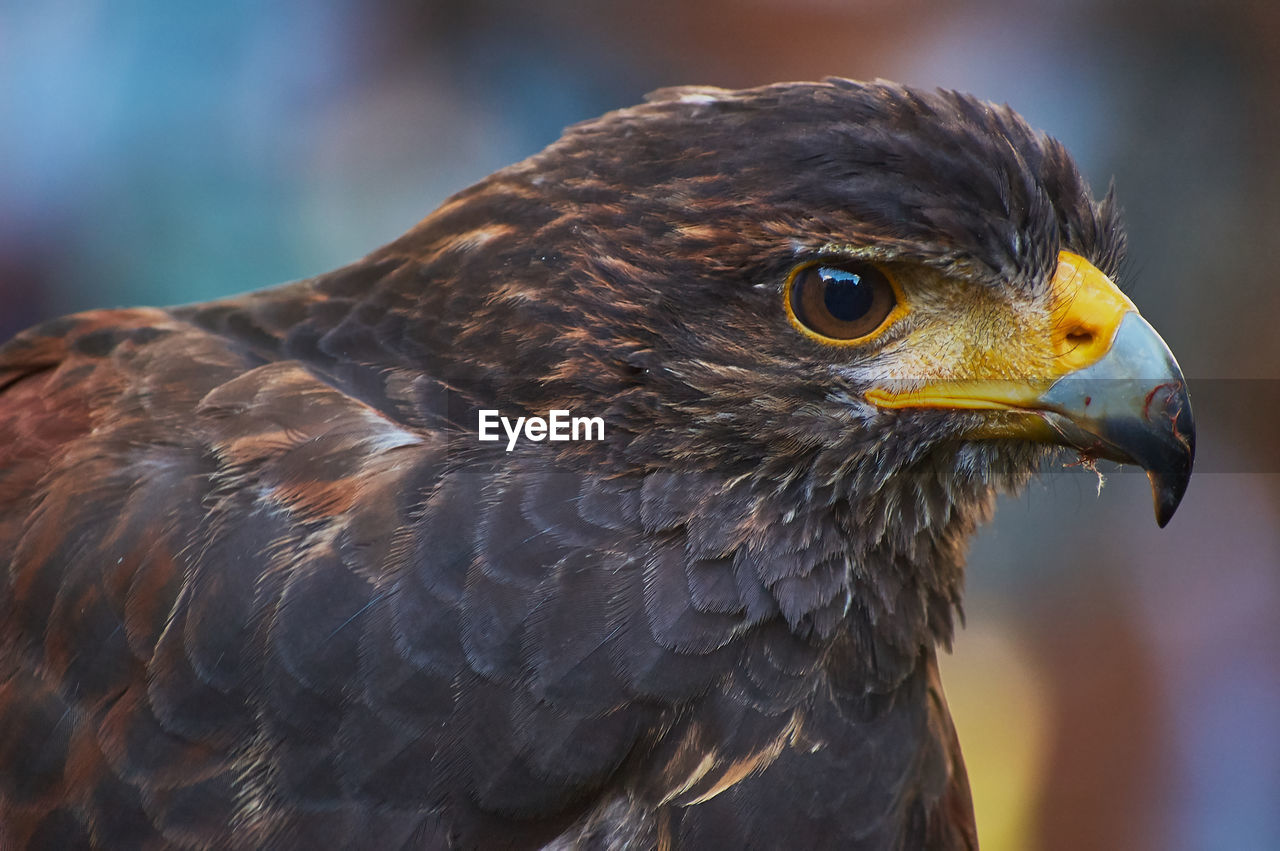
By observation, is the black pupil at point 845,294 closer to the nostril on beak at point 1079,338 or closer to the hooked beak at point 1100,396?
the hooked beak at point 1100,396

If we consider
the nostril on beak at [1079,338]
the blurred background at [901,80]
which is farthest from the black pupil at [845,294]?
the blurred background at [901,80]

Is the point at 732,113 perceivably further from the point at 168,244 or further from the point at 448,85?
the point at 168,244

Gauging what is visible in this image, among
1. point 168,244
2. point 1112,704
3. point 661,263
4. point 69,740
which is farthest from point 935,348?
point 168,244

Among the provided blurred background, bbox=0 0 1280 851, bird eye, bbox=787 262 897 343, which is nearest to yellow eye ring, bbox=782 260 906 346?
bird eye, bbox=787 262 897 343

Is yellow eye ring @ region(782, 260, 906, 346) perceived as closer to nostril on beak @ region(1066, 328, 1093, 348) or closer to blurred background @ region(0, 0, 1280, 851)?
nostril on beak @ region(1066, 328, 1093, 348)

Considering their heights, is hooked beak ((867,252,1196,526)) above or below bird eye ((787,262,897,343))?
below

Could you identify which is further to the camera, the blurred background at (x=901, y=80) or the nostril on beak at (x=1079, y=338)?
the blurred background at (x=901, y=80)
